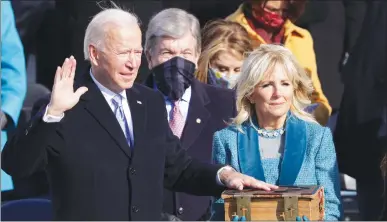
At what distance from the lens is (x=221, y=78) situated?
6512mm

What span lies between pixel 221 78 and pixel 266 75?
3.87 ft

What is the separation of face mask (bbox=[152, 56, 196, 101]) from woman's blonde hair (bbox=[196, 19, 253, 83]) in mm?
450

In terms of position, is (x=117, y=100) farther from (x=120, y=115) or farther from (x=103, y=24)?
(x=103, y=24)

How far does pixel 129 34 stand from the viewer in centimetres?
507

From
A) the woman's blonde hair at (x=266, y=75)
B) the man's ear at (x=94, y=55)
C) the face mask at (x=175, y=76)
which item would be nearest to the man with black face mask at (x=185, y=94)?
the face mask at (x=175, y=76)

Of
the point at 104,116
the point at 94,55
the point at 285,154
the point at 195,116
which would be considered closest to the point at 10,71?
the point at 195,116

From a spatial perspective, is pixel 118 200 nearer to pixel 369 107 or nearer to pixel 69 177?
pixel 69 177

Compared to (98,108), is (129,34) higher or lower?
higher

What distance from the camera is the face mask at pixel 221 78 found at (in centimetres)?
649

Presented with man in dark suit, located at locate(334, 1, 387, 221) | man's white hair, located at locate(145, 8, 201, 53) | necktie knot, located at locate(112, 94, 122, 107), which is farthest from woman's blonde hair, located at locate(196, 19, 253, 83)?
necktie knot, located at locate(112, 94, 122, 107)

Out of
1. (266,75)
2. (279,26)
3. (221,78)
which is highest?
(279,26)

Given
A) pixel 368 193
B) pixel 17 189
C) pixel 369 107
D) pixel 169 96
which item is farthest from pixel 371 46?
pixel 17 189

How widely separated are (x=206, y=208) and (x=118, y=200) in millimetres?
1150

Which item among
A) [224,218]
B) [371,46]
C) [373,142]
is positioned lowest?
[224,218]
